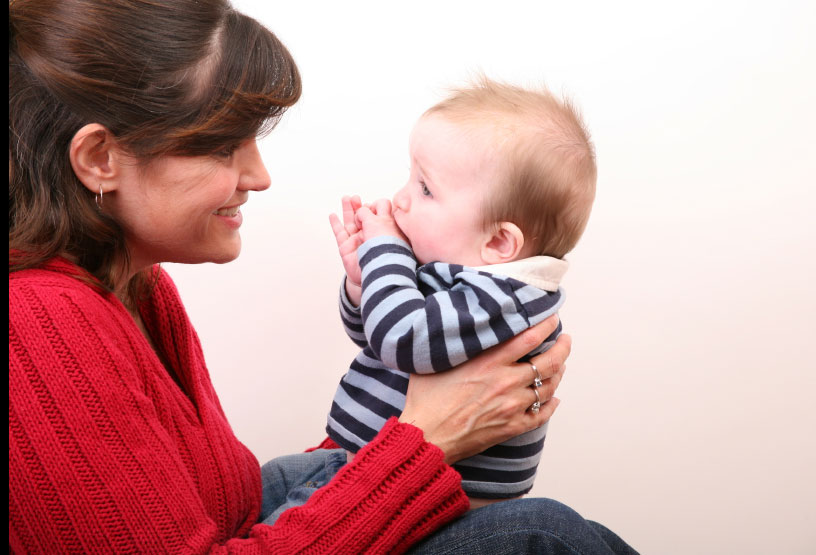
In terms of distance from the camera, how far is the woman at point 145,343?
3.76 ft

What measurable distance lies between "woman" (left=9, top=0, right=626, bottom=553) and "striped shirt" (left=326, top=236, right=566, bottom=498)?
0.21 feet

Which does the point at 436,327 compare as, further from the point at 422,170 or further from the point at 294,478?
the point at 294,478

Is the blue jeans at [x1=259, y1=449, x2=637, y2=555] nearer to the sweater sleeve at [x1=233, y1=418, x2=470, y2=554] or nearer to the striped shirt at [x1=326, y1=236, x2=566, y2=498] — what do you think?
the sweater sleeve at [x1=233, y1=418, x2=470, y2=554]

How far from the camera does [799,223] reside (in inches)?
98.4

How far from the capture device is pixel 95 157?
1319mm

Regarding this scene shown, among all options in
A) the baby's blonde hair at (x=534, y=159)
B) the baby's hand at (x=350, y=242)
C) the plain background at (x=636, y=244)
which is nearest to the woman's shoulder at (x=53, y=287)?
the baby's hand at (x=350, y=242)

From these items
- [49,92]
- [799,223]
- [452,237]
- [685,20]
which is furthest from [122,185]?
[799,223]

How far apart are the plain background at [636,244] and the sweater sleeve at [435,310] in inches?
43.6

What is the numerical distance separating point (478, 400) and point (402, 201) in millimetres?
353

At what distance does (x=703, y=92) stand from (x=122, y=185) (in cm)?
177

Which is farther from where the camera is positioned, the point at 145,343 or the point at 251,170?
the point at 251,170

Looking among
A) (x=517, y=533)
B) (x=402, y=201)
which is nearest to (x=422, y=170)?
(x=402, y=201)

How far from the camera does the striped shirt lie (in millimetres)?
1281

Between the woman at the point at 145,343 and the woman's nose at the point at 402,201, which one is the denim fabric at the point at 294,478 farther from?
the woman's nose at the point at 402,201
